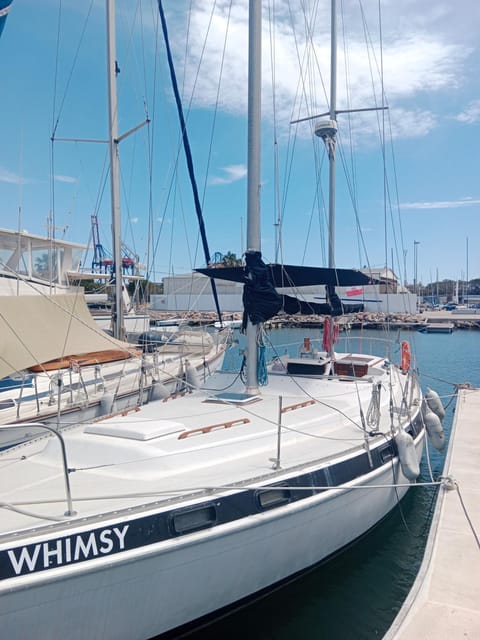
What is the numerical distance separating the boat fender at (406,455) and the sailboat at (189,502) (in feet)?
0.05

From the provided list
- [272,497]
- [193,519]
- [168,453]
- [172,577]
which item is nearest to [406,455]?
[272,497]

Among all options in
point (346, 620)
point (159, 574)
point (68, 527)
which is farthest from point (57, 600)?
point (346, 620)

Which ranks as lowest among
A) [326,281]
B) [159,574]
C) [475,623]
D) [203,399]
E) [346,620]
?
[346,620]

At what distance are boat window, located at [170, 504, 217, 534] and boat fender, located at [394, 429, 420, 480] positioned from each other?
358 centimetres

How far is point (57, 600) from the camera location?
3.78m

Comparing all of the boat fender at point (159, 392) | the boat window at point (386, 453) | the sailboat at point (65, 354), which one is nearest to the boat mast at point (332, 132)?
the sailboat at point (65, 354)

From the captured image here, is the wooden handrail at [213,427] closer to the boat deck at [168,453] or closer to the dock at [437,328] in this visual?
the boat deck at [168,453]

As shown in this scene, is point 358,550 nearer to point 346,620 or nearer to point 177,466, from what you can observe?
point 346,620

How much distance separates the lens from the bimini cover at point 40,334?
352 inches

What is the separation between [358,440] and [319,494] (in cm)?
140

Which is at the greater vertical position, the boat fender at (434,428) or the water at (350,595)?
the boat fender at (434,428)

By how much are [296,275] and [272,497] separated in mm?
4331

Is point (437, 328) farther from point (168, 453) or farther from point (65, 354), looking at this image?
point (168, 453)

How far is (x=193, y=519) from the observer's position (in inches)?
179
